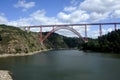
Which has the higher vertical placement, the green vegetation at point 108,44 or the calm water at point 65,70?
the green vegetation at point 108,44

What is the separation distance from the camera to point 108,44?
10338cm

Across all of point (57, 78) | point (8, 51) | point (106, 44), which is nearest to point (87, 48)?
point (106, 44)

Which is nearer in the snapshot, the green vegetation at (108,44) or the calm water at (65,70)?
the calm water at (65,70)

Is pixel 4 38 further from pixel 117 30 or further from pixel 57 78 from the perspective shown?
pixel 57 78

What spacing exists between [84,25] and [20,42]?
30.5 metres

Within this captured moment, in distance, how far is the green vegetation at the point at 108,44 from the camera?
98881 millimetres

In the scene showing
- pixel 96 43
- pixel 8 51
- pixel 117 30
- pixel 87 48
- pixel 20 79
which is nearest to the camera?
pixel 20 79

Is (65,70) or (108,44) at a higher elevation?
(108,44)

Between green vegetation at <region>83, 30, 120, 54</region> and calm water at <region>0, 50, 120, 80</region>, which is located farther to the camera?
green vegetation at <region>83, 30, 120, 54</region>

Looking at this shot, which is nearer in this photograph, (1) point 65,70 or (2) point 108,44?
(1) point 65,70

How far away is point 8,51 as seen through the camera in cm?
9238

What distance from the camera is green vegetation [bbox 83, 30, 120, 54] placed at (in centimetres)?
9888

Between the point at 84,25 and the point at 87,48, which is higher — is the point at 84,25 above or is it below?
above

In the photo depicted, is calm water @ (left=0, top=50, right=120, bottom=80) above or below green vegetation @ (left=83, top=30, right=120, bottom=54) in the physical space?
below
